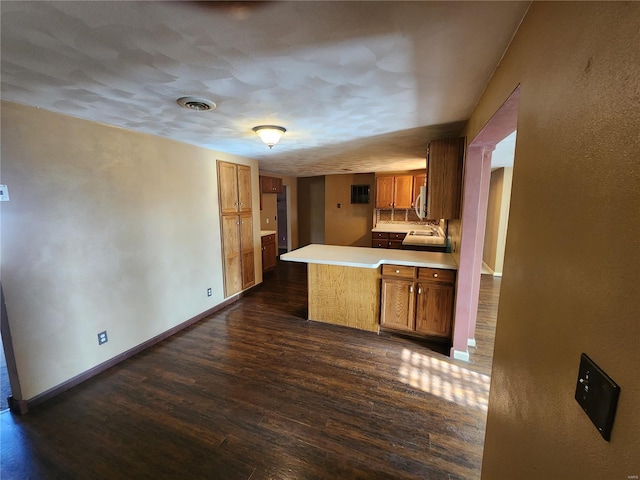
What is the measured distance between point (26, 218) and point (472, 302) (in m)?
3.89

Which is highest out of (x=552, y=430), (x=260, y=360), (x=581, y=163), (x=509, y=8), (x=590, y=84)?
(x=509, y=8)

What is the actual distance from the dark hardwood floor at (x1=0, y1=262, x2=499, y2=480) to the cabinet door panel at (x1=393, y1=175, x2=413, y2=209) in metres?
3.56

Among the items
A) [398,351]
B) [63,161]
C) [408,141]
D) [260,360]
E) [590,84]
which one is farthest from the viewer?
[408,141]

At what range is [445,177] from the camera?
260 cm

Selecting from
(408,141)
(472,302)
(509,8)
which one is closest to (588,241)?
(509,8)

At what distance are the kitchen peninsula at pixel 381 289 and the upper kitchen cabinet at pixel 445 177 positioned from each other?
23.3 inches

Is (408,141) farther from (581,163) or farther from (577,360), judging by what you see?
(577,360)

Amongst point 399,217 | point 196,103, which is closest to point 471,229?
point 196,103

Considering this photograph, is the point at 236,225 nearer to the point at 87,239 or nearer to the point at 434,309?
the point at 87,239

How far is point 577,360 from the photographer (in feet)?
1.97

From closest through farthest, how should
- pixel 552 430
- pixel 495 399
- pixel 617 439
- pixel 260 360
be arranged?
pixel 617 439, pixel 552 430, pixel 495 399, pixel 260 360

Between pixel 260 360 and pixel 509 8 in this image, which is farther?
pixel 260 360

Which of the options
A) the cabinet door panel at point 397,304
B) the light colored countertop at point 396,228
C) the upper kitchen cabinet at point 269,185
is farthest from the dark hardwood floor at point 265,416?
the upper kitchen cabinet at point 269,185

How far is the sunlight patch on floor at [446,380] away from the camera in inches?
81.9
